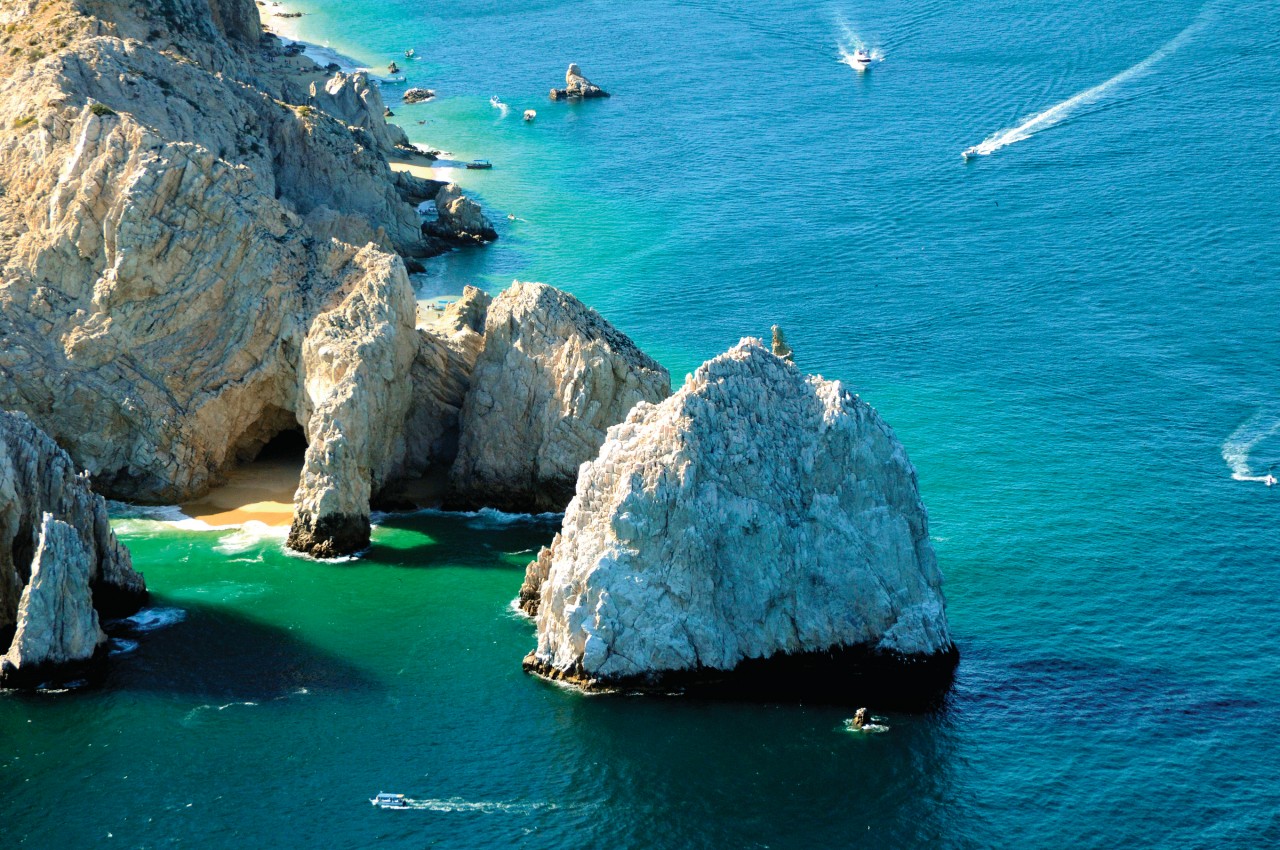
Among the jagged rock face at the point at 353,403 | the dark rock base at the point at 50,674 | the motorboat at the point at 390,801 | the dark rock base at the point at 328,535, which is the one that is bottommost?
the motorboat at the point at 390,801

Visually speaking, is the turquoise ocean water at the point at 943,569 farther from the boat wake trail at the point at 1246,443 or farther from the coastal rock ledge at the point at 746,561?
the coastal rock ledge at the point at 746,561

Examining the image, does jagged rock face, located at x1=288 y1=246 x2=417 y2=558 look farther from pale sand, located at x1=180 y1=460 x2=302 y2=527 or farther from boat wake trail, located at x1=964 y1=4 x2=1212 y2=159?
boat wake trail, located at x1=964 y1=4 x2=1212 y2=159

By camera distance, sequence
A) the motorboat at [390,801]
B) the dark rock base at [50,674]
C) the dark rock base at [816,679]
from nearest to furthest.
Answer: the motorboat at [390,801] < the dark rock base at [816,679] < the dark rock base at [50,674]

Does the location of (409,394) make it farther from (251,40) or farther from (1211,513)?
(251,40)

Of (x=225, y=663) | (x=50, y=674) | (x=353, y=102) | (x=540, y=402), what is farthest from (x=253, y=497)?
(x=353, y=102)

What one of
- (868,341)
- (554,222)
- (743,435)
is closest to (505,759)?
(743,435)

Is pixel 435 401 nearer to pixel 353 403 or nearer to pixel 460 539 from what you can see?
pixel 353 403

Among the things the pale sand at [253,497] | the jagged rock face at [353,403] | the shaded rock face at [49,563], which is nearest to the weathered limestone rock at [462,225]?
the jagged rock face at [353,403]
